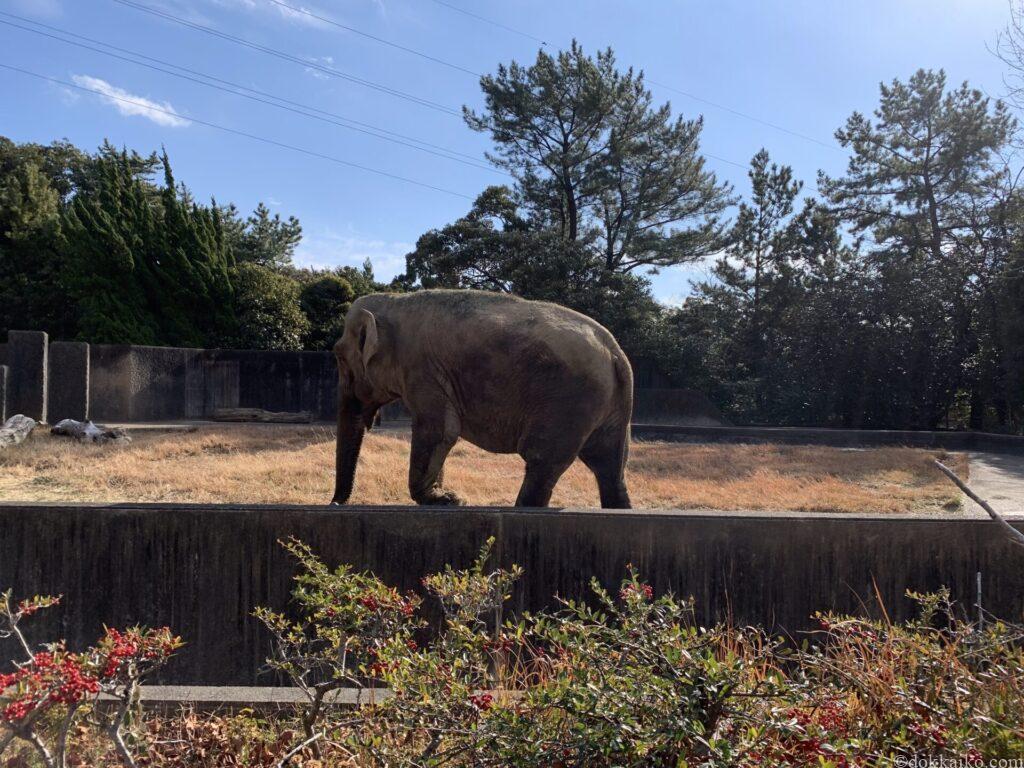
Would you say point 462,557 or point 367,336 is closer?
point 462,557

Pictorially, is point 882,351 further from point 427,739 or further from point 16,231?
point 16,231

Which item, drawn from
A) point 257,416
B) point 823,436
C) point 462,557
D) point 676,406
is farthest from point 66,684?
point 676,406

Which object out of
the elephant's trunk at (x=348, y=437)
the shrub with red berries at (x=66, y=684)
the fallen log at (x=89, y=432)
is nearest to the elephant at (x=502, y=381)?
the elephant's trunk at (x=348, y=437)

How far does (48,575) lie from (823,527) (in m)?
4.13

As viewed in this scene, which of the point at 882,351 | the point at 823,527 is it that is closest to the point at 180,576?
the point at 823,527

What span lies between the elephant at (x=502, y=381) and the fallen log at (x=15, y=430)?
25.8 ft

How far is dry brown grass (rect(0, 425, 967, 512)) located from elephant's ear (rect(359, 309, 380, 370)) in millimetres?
2033

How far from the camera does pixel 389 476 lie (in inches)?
324

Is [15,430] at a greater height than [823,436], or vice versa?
[15,430]

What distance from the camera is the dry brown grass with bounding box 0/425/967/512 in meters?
7.54

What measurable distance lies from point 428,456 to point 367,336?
3.43 feet

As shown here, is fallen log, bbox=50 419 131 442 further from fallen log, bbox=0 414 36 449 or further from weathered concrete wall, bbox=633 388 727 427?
weathered concrete wall, bbox=633 388 727 427

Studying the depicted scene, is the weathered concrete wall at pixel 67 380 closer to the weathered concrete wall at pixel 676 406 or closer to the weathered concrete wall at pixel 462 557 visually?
the weathered concrete wall at pixel 462 557

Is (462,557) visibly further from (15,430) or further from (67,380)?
(67,380)
